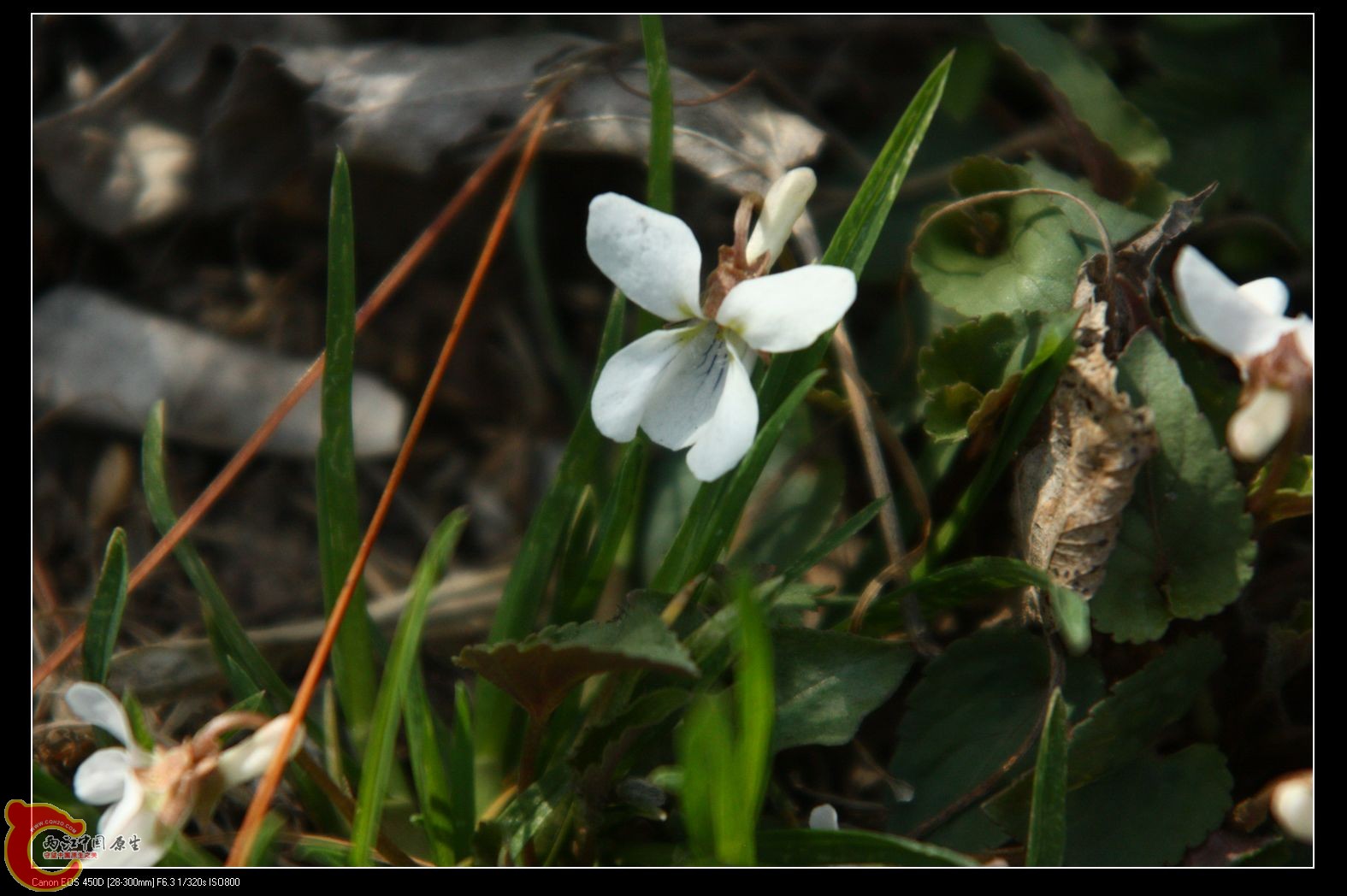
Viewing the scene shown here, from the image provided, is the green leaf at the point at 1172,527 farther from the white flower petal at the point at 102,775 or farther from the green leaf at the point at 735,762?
the white flower petal at the point at 102,775

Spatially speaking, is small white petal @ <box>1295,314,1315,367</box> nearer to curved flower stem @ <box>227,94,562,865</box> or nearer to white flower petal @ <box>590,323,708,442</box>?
white flower petal @ <box>590,323,708,442</box>

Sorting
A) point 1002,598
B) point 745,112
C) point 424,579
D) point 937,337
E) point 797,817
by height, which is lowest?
point 797,817

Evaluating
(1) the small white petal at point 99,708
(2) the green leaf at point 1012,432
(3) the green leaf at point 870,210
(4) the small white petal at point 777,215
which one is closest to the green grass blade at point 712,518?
(3) the green leaf at point 870,210

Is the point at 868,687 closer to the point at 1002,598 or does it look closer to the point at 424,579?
the point at 1002,598

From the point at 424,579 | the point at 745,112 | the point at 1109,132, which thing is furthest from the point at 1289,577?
the point at 424,579

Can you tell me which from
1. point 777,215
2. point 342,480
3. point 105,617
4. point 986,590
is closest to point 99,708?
point 105,617

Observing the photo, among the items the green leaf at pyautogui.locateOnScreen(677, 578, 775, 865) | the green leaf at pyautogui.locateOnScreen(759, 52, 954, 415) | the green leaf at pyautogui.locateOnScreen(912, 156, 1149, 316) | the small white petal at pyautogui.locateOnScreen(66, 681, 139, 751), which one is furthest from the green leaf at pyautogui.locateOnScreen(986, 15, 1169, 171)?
the small white petal at pyautogui.locateOnScreen(66, 681, 139, 751)

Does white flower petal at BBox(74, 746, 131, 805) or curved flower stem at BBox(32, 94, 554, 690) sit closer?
white flower petal at BBox(74, 746, 131, 805)
